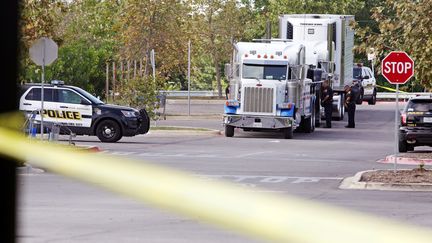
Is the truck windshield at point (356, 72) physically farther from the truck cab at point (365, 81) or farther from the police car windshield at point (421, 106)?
the police car windshield at point (421, 106)

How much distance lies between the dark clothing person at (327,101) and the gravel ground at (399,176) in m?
23.0

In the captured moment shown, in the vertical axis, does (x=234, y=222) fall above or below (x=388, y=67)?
below

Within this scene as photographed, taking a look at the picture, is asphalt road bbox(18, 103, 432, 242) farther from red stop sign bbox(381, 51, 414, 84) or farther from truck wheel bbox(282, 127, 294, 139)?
red stop sign bbox(381, 51, 414, 84)

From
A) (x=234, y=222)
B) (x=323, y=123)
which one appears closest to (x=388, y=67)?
(x=234, y=222)

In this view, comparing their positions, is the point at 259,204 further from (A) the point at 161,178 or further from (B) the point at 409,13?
(B) the point at 409,13

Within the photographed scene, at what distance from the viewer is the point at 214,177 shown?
25.9 metres

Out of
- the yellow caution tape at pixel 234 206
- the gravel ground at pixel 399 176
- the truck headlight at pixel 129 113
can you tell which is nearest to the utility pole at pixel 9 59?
the yellow caution tape at pixel 234 206

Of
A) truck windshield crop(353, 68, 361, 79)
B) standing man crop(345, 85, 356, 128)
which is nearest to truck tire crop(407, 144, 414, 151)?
standing man crop(345, 85, 356, 128)

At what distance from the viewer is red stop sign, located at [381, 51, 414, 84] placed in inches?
1091

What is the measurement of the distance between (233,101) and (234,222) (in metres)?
23.9

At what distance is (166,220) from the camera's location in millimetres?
17703

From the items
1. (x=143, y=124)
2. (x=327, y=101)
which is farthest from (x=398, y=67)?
(x=327, y=101)

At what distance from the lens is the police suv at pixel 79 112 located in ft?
122

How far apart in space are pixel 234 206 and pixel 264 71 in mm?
22296
